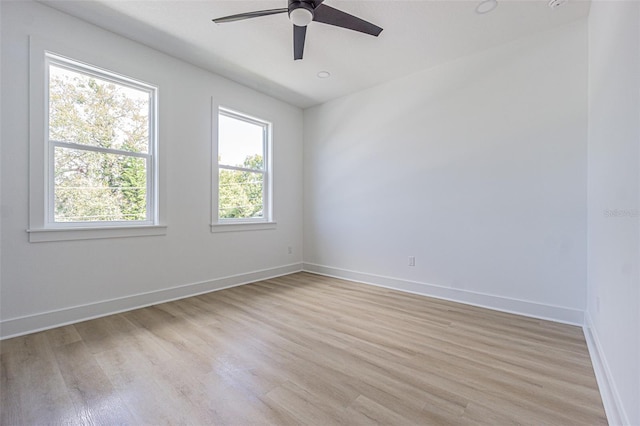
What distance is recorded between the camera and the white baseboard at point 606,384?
1308 mm

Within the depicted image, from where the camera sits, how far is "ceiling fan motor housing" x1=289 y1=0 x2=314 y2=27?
6.83 feet

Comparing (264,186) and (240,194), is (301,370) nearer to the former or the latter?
(240,194)

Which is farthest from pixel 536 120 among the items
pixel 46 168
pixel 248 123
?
pixel 46 168

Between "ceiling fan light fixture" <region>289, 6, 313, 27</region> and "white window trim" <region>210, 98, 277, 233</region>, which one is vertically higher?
"ceiling fan light fixture" <region>289, 6, 313, 27</region>

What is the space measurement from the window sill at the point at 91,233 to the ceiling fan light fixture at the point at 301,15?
2508mm

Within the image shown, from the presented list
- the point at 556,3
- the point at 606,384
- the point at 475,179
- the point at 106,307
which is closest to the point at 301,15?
the point at 556,3

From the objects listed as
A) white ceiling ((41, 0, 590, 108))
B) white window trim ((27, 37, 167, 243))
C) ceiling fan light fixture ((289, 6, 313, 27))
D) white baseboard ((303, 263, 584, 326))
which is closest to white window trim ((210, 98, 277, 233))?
white ceiling ((41, 0, 590, 108))

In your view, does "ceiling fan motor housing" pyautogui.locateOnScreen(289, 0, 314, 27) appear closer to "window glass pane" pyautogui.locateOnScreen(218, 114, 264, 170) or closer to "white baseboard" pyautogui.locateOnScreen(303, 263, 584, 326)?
"window glass pane" pyautogui.locateOnScreen(218, 114, 264, 170)

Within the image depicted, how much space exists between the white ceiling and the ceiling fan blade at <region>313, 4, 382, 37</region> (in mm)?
255

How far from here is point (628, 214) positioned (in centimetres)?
131

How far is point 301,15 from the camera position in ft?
7.05

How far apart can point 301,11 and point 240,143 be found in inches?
92.1

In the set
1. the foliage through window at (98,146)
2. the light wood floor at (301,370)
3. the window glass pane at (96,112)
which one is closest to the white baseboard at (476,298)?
the light wood floor at (301,370)

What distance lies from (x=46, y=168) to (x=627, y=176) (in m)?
4.04
